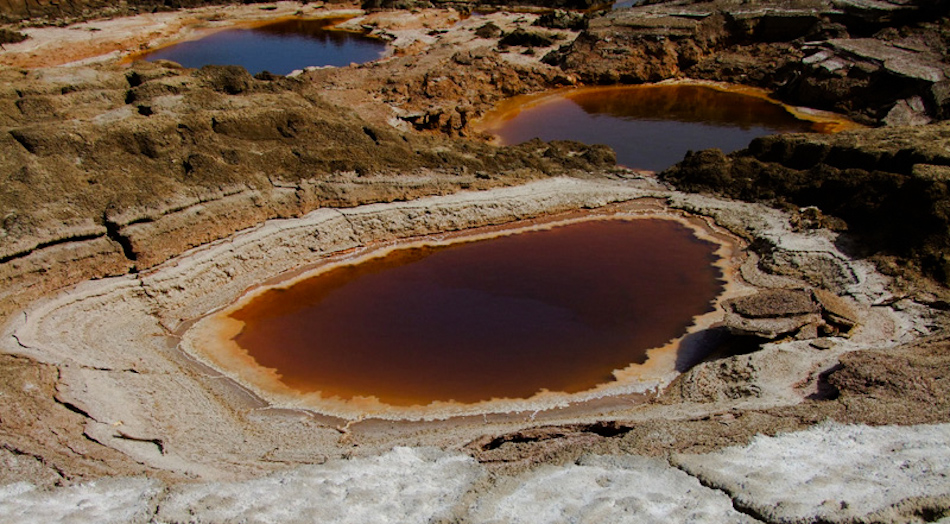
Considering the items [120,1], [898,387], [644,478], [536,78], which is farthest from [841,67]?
[120,1]

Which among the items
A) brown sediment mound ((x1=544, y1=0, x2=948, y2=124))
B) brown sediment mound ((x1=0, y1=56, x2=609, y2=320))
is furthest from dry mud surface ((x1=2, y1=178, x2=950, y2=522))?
brown sediment mound ((x1=544, y1=0, x2=948, y2=124))

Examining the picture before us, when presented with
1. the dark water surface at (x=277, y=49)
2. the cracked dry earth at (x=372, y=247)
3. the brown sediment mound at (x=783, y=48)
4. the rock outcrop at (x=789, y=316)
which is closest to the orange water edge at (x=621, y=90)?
the brown sediment mound at (x=783, y=48)

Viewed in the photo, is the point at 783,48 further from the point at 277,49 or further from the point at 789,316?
the point at 277,49

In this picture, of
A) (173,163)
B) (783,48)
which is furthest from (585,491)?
(783,48)

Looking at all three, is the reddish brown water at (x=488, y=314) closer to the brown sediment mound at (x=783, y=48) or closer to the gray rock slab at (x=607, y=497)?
the gray rock slab at (x=607, y=497)

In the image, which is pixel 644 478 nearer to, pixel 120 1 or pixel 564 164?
pixel 564 164
